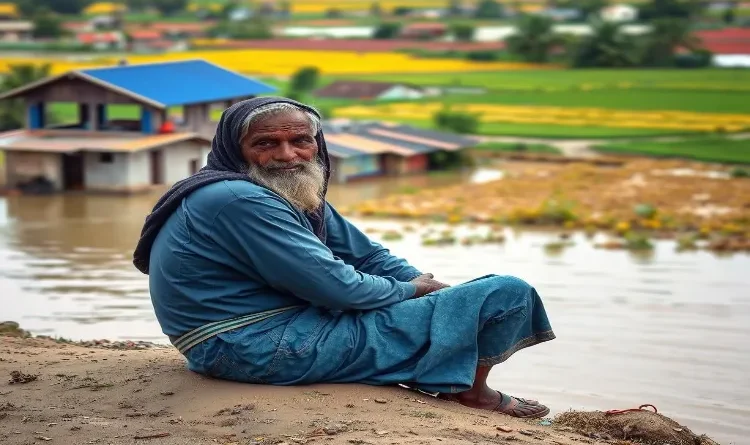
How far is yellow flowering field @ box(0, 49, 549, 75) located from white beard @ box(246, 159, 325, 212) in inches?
1401

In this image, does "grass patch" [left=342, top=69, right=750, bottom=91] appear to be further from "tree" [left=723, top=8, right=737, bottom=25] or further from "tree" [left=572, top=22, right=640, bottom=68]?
"tree" [left=723, top=8, right=737, bottom=25]

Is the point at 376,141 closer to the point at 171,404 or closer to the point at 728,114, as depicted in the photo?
the point at 728,114

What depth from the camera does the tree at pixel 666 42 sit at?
136ft

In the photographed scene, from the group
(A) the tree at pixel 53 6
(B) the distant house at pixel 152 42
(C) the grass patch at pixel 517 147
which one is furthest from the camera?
(A) the tree at pixel 53 6

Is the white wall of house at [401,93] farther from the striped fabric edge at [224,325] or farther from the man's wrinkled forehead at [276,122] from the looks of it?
the striped fabric edge at [224,325]

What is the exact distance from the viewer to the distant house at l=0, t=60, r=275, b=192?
18.2 metres

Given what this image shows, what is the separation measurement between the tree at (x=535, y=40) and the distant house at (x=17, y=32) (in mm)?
20603

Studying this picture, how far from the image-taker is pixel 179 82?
20.1m

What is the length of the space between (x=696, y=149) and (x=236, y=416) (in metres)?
19.8

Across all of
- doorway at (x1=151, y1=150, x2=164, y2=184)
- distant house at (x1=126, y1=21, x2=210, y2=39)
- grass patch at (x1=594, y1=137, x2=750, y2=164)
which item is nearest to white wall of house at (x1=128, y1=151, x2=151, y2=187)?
doorway at (x1=151, y1=150, x2=164, y2=184)

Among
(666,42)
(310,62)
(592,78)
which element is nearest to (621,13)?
(666,42)

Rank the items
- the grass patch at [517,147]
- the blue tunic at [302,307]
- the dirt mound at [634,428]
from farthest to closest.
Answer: the grass patch at [517,147] < the dirt mound at [634,428] < the blue tunic at [302,307]

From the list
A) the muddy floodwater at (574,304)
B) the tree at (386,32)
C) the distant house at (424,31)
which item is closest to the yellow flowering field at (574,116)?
the muddy floodwater at (574,304)

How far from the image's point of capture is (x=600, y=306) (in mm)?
8992
